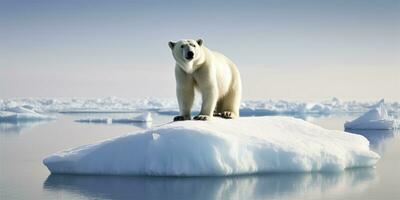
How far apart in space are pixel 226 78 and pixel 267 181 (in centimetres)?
183

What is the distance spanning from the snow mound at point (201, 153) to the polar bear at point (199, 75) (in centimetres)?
37

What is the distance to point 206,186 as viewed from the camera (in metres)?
6.80

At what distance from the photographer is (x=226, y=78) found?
27.2 feet

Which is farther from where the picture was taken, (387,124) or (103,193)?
(387,124)

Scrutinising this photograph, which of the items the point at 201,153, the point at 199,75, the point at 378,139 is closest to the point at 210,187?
the point at 201,153

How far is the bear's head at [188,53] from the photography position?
7.30 meters

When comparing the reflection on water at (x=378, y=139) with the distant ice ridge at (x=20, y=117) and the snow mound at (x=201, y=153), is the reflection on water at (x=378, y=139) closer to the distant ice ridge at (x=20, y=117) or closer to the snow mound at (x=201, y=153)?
the snow mound at (x=201, y=153)

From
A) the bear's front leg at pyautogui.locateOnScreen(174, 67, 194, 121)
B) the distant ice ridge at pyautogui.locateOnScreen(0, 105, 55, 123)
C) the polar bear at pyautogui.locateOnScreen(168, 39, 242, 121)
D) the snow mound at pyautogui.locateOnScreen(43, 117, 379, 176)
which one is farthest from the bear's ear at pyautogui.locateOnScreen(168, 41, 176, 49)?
the distant ice ridge at pyautogui.locateOnScreen(0, 105, 55, 123)

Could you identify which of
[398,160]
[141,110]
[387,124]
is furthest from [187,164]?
[141,110]

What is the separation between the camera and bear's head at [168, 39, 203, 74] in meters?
7.30

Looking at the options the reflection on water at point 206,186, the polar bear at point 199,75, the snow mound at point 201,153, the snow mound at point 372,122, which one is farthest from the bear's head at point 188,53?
the snow mound at point 372,122

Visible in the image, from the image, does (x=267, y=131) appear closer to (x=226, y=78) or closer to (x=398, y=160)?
(x=226, y=78)

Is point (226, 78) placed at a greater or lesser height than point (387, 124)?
greater

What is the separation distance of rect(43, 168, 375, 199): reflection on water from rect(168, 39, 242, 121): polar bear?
1155mm
